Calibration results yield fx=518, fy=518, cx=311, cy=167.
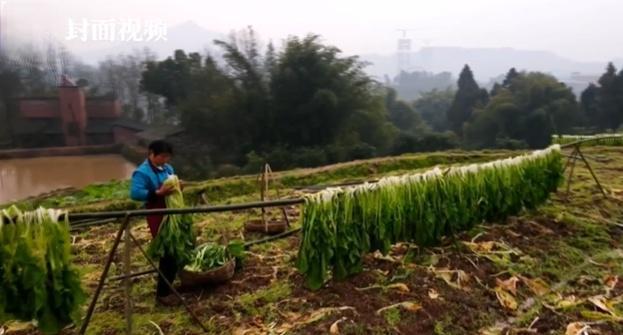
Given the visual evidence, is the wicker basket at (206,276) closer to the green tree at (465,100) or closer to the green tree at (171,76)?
the green tree at (171,76)

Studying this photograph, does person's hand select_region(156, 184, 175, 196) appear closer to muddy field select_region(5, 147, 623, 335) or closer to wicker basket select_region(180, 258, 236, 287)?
wicker basket select_region(180, 258, 236, 287)

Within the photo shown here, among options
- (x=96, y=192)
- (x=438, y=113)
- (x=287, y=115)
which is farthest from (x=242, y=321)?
(x=438, y=113)

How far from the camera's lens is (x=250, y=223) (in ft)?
19.7

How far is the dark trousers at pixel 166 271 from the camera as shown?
156 inches

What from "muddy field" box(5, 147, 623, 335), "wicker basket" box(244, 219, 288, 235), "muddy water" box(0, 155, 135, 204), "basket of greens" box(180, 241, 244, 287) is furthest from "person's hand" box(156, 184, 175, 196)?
A: "muddy water" box(0, 155, 135, 204)

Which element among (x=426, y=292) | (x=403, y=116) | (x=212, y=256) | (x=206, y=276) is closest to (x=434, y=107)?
(x=403, y=116)

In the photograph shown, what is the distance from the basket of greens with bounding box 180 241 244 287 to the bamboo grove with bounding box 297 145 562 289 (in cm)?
74

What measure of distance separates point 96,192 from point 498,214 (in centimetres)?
936

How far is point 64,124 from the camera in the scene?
3391 cm

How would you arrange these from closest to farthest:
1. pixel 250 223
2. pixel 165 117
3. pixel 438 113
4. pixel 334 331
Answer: pixel 334 331 < pixel 250 223 < pixel 165 117 < pixel 438 113

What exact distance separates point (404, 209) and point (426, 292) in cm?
74

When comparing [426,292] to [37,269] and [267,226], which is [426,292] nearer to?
[267,226]

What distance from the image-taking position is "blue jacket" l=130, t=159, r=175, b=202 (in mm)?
3775

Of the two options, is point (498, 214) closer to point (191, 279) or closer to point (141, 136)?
point (191, 279)
